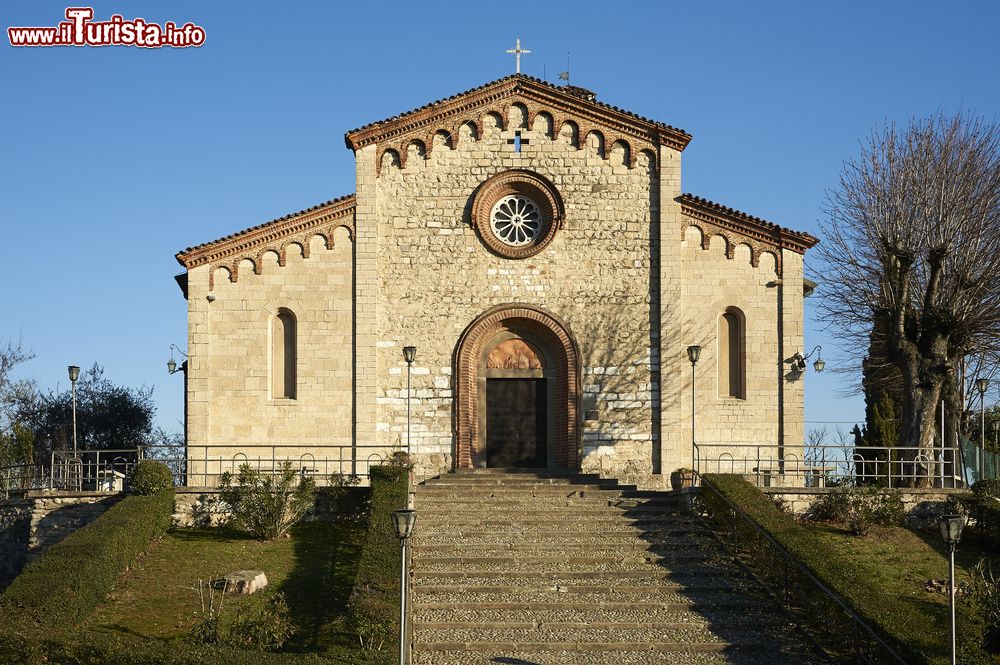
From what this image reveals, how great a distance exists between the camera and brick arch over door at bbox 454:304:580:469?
2909 centimetres

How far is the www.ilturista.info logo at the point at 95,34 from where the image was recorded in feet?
77.9

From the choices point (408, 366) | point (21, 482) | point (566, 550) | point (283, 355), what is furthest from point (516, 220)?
point (21, 482)

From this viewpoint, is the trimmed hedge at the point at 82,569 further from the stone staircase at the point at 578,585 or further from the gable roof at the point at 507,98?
the gable roof at the point at 507,98

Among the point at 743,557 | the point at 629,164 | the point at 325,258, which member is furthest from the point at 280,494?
the point at 629,164

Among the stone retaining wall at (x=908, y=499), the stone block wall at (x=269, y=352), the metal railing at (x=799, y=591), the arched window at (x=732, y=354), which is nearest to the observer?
the metal railing at (x=799, y=591)

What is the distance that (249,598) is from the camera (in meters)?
20.9

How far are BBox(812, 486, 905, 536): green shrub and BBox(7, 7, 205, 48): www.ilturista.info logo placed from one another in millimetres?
16834

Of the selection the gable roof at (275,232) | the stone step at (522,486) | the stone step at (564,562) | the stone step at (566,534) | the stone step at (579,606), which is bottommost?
the stone step at (579,606)

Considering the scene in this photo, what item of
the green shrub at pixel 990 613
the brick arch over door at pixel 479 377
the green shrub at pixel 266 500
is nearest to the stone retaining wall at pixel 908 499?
the brick arch over door at pixel 479 377

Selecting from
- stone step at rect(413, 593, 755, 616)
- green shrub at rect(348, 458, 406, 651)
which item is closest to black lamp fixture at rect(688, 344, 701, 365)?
green shrub at rect(348, 458, 406, 651)

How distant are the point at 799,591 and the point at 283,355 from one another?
14607 millimetres

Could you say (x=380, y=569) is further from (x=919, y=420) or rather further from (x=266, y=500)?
(x=919, y=420)

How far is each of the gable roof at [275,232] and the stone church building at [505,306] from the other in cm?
5

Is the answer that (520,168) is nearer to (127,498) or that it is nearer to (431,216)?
(431,216)
